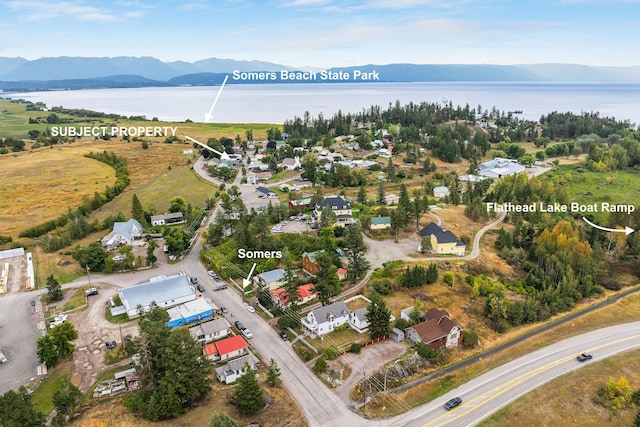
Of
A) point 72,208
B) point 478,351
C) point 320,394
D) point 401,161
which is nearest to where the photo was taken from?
point 320,394

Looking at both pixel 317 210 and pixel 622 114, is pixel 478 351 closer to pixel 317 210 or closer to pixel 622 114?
pixel 317 210

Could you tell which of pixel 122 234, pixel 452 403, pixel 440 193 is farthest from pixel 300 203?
pixel 452 403

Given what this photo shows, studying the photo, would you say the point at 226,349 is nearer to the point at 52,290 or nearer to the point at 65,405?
the point at 65,405

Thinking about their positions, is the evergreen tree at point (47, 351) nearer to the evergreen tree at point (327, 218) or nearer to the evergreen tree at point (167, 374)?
the evergreen tree at point (167, 374)

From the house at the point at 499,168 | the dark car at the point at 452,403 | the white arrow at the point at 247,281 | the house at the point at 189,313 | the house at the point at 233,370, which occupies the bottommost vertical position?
the dark car at the point at 452,403

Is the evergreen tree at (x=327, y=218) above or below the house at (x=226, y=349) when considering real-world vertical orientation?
above

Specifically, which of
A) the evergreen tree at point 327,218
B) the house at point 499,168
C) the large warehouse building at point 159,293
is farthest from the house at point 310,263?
the house at point 499,168

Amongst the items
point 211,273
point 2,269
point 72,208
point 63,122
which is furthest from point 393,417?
point 63,122
